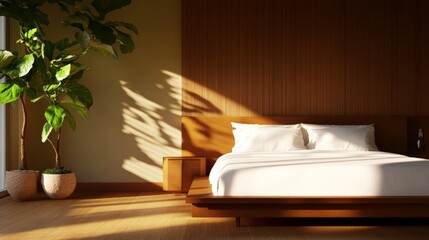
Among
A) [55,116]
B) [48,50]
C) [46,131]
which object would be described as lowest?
[46,131]

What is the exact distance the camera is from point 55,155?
6.01 metres

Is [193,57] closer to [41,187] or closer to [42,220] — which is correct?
[41,187]

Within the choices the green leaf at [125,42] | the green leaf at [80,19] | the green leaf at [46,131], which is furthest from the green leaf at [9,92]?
the green leaf at [125,42]

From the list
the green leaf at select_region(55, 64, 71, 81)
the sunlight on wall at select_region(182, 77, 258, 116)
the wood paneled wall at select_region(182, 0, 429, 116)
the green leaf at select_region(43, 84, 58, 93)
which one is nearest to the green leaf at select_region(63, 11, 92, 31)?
the green leaf at select_region(55, 64, 71, 81)

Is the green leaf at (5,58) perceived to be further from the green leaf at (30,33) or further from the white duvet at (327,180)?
the white duvet at (327,180)

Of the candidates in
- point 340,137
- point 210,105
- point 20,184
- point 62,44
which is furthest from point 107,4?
point 340,137

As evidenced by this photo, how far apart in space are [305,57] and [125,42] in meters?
2.00

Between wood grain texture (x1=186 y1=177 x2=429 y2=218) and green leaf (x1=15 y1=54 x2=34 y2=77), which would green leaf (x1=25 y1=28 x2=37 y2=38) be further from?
wood grain texture (x1=186 y1=177 x2=429 y2=218)

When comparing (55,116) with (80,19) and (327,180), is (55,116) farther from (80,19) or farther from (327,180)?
(327,180)

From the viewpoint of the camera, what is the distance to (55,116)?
499 centimetres

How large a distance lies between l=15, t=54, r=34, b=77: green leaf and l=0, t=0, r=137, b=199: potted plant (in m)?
0.11

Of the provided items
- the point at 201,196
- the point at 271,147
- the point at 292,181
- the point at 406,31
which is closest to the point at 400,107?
the point at 406,31

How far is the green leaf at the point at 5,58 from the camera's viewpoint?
482 centimetres

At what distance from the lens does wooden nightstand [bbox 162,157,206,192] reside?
216 inches
